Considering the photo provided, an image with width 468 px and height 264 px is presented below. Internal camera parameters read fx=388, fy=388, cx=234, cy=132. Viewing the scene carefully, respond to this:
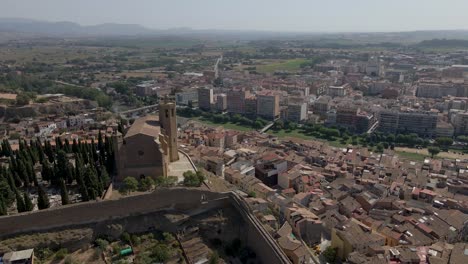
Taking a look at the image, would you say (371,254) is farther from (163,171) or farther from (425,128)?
(425,128)

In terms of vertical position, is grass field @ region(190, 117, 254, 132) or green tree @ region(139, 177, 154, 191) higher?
green tree @ region(139, 177, 154, 191)

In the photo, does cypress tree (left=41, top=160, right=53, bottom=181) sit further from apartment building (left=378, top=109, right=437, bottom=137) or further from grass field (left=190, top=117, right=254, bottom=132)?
apartment building (left=378, top=109, right=437, bottom=137)

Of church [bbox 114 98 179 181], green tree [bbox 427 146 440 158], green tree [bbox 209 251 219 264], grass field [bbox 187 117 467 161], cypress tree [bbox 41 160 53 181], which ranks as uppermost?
church [bbox 114 98 179 181]

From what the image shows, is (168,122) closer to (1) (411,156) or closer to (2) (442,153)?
(1) (411,156)

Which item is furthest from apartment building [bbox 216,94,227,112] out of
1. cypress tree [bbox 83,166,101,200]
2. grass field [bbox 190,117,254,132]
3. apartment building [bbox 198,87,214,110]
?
cypress tree [bbox 83,166,101,200]

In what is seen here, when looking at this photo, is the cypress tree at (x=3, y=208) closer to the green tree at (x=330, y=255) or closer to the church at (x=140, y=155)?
the church at (x=140, y=155)
